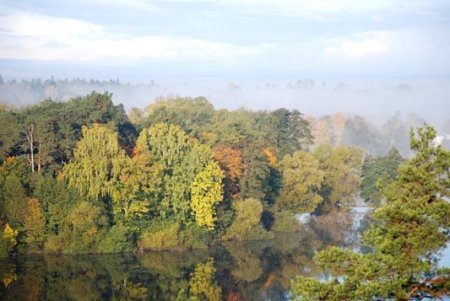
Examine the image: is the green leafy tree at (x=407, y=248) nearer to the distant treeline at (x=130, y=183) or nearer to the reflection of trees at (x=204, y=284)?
the reflection of trees at (x=204, y=284)

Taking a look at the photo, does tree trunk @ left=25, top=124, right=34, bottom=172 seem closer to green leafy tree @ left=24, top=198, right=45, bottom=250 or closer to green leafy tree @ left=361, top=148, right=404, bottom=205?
green leafy tree @ left=24, top=198, right=45, bottom=250

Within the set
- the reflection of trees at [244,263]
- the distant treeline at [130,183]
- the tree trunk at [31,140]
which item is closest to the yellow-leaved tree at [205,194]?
the distant treeline at [130,183]

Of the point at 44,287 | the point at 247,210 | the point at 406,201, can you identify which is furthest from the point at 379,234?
the point at 247,210

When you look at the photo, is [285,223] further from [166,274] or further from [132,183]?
[166,274]

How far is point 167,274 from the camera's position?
37.6 meters

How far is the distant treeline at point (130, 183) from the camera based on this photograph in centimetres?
4181

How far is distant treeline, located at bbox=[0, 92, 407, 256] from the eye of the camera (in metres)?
41.8

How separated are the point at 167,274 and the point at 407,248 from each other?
80.4 feet

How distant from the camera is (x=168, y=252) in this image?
43375 mm

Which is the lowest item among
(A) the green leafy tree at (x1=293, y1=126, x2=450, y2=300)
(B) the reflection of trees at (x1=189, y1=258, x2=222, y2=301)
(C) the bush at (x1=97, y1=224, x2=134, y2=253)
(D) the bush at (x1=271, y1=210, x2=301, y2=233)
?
(D) the bush at (x1=271, y1=210, x2=301, y2=233)

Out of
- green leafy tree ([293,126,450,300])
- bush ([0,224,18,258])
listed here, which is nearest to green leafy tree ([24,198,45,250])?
bush ([0,224,18,258])

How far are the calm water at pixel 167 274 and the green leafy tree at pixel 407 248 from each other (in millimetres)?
18776

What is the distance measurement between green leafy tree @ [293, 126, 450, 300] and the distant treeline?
28.3 metres

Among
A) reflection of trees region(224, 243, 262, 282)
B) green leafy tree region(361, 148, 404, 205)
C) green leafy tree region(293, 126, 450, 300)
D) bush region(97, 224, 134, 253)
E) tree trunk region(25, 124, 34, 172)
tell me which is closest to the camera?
green leafy tree region(293, 126, 450, 300)
